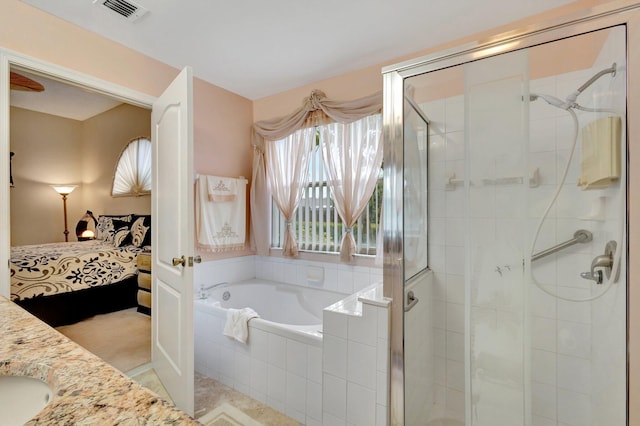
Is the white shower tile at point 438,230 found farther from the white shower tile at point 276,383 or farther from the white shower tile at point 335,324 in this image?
the white shower tile at point 276,383

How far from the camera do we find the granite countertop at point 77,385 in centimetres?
46

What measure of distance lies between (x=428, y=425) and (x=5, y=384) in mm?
1902

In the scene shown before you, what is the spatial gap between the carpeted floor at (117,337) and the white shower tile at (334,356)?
159 cm

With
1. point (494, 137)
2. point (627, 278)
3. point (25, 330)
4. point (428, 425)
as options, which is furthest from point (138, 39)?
point (428, 425)

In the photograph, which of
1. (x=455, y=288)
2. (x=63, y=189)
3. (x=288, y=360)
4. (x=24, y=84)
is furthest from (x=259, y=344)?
(x=63, y=189)

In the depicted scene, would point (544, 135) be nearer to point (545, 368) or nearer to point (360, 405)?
point (545, 368)

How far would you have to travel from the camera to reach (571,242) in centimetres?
155

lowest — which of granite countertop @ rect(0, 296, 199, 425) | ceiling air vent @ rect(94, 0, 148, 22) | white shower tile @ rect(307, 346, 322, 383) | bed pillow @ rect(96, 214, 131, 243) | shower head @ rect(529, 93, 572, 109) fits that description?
white shower tile @ rect(307, 346, 322, 383)

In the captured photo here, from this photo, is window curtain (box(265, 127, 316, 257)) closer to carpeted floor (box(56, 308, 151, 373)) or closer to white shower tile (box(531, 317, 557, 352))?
carpeted floor (box(56, 308, 151, 373))

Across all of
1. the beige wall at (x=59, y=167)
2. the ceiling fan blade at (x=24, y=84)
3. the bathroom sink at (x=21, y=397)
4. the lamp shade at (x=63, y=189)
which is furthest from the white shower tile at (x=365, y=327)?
the lamp shade at (x=63, y=189)

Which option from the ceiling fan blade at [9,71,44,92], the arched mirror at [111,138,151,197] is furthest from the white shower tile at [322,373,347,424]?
the ceiling fan blade at [9,71,44,92]

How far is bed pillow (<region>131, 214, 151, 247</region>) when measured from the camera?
3.52 meters

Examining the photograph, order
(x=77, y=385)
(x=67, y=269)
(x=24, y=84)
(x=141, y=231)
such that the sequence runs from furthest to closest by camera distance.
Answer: (x=141, y=231) < (x=24, y=84) < (x=67, y=269) < (x=77, y=385)

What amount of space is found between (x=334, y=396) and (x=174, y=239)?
51.0 inches
